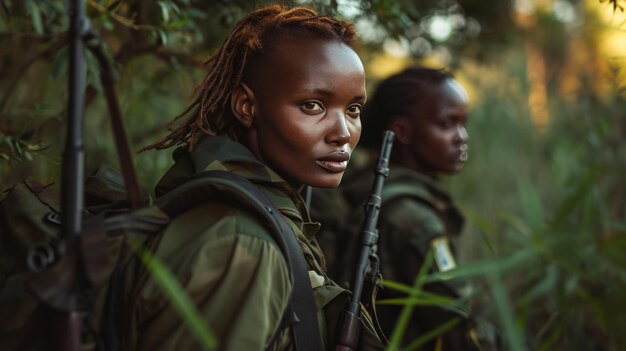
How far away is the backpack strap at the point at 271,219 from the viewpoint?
1.51 meters

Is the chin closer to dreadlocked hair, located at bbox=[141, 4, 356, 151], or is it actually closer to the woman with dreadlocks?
the woman with dreadlocks

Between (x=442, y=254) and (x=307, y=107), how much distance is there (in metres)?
1.35

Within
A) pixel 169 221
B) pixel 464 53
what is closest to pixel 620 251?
pixel 169 221

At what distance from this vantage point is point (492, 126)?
5668 mm

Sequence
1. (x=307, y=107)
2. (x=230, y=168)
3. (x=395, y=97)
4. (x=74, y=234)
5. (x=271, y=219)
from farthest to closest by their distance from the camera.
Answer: (x=395, y=97) → (x=307, y=107) → (x=230, y=168) → (x=271, y=219) → (x=74, y=234)

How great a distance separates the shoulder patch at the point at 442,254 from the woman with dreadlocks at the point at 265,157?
107 cm

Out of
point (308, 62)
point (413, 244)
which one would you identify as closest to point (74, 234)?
point (308, 62)

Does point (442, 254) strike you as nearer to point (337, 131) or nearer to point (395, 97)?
point (395, 97)

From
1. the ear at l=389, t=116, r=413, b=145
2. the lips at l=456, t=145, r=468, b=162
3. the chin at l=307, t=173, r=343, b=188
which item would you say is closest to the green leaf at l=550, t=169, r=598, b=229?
the chin at l=307, t=173, r=343, b=188

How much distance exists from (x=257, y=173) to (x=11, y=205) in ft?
2.01

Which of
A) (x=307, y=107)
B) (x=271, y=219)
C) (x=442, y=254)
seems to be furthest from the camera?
(x=442, y=254)

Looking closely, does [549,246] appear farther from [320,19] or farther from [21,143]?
[21,143]

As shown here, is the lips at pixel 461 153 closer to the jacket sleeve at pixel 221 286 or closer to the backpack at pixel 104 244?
the backpack at pixel 104 244

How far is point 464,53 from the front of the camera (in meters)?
5.51
